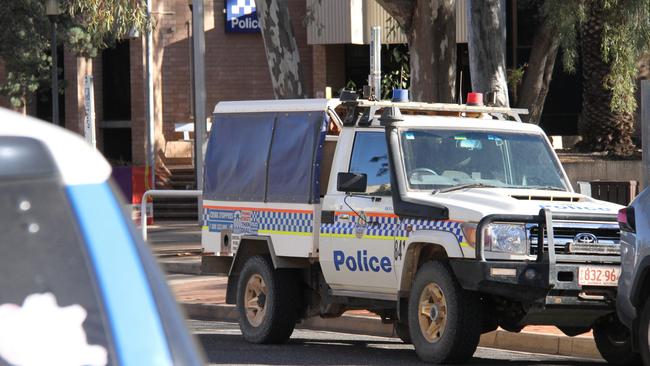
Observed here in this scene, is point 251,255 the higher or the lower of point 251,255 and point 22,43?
the lower

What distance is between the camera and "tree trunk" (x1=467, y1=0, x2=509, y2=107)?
64.2 ft

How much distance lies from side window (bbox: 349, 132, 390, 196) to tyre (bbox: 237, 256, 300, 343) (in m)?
1.29

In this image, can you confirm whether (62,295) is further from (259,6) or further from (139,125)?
(139,125)

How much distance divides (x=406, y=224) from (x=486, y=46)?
29.0 ft

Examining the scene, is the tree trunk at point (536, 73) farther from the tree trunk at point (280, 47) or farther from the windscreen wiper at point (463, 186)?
the windscreen wiper at point (463, 186)

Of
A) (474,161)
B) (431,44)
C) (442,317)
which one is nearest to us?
(442,317)

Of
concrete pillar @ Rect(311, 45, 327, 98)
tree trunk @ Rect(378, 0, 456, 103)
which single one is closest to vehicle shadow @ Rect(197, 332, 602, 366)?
tree trunk @ Rect(378, 0, 456, 103)

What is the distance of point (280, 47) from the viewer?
2180 centimetres

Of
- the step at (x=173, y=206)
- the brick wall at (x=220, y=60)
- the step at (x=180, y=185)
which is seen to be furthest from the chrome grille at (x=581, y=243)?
the brick wall at (x=220, y=60)

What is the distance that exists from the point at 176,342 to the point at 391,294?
360 inches

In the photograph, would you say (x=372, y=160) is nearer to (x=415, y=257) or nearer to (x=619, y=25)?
(x=415, y=257)

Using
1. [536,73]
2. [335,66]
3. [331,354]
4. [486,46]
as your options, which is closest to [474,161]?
[331,354]

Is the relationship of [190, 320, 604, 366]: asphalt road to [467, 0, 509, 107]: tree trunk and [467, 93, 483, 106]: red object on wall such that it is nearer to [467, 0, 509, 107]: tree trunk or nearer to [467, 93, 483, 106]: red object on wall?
[467, 93, 483, 106]: red object on wall

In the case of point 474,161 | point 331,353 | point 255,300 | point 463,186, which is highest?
point 474,161
